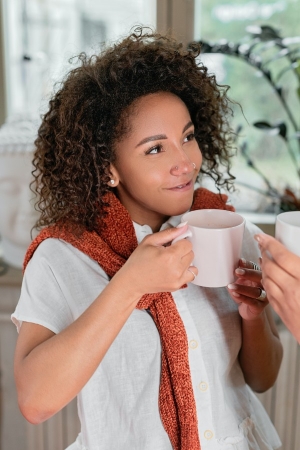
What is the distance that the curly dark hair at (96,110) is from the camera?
1.05 meters

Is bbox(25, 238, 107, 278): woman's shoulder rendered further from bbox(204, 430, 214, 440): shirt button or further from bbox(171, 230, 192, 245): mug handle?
bbox(204, 430, 214, 440): shirt button

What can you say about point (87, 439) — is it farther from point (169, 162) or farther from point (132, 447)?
point (169, 162)

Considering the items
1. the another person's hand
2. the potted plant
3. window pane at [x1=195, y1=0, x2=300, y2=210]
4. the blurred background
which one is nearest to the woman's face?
the another person's hand

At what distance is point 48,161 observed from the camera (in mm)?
1132

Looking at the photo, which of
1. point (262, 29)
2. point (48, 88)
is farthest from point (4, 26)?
point (262, 29)

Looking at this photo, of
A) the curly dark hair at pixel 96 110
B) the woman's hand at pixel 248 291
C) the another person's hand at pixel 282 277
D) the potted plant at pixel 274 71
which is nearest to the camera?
the another person's hand at pixel 282 277

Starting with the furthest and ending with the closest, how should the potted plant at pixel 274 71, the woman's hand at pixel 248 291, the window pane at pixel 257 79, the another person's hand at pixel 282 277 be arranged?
the window pane at pixel 257 79 < the potted plant at pixel 274 71 < the woman's hand at pixel 248 291 < the another person's hand at pixel 282 277

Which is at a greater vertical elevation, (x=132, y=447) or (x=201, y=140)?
(x=201, y=140)

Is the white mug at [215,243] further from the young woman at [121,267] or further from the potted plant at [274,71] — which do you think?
the potted plant at [274,71]

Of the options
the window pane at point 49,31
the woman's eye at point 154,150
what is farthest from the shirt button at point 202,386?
the window pane at point 49,31

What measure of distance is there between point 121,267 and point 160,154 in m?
0.23

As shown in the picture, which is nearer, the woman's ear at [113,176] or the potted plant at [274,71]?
the woman's ear at [113,176]

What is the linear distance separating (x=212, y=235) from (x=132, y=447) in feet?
1.58

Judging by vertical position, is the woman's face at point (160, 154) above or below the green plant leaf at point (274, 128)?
above
